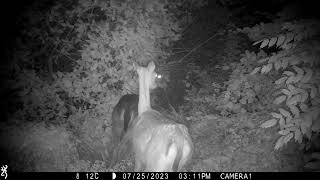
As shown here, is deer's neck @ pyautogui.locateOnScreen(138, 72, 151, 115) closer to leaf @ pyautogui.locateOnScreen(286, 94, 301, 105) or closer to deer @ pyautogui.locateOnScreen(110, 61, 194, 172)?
deer @ pyautogui.locateOnScreen(110, 61, 194, 172)

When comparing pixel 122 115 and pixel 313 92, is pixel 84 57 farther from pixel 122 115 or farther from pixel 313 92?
pixel 313 92

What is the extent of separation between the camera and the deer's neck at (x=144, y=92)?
514 cm

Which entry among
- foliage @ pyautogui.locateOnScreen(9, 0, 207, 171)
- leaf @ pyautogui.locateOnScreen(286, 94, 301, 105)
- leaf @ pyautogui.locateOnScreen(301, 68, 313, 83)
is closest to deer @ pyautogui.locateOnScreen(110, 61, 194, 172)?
foliage @ pyautogui.locateOnScreen(9, 0, 207, 171)

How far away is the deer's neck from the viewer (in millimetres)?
5145

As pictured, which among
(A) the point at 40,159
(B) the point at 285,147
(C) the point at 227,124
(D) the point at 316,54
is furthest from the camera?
(C) the point at 227,124

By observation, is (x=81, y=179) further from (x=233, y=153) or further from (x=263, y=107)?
(x=263, y=107)

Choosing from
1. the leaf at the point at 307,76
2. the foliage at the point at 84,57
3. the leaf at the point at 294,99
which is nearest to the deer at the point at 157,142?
the foliage at the point at 84,57

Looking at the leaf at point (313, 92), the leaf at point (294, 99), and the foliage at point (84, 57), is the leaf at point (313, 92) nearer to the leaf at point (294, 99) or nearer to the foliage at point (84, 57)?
the leaf at point (294, 99)

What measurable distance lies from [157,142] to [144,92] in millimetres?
1426

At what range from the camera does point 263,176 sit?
4.41 m

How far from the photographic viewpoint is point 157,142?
4.01m

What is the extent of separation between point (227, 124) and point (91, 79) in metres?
3.27

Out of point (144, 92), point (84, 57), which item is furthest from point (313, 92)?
point (84, 57)

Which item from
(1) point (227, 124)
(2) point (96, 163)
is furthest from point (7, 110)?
(1) point (227, 124)
